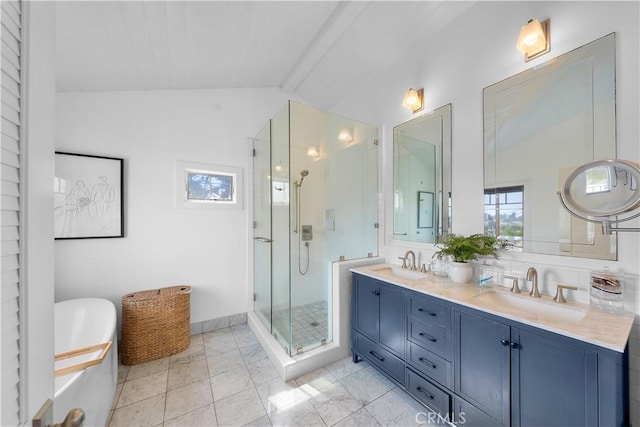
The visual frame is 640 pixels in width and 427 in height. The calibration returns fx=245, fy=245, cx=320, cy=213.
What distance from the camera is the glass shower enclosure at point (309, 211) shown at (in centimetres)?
236

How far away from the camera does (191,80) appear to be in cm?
246

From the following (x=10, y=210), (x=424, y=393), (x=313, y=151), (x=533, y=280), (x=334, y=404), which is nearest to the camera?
(x=10, y=210)

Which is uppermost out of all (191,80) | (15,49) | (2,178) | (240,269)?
(191,80)

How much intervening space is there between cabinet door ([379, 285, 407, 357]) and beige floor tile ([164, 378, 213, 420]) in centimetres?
136

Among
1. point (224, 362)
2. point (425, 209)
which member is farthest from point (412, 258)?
point (224, 362)

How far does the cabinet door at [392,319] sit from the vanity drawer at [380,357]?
7cm

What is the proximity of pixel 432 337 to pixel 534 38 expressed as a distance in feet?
6.29

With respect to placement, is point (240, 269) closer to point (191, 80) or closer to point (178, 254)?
point (178, 254)

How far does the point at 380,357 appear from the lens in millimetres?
1921

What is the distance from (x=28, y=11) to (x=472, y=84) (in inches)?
89.6

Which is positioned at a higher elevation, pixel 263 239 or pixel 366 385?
pixel 263 239

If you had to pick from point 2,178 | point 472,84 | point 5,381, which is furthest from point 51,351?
point 472,84

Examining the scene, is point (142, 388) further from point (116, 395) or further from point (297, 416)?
point (297, 416)

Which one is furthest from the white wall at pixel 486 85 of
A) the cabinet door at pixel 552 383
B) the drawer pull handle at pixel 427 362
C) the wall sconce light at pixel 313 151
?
the drawer pull handle at pixel 427 362
